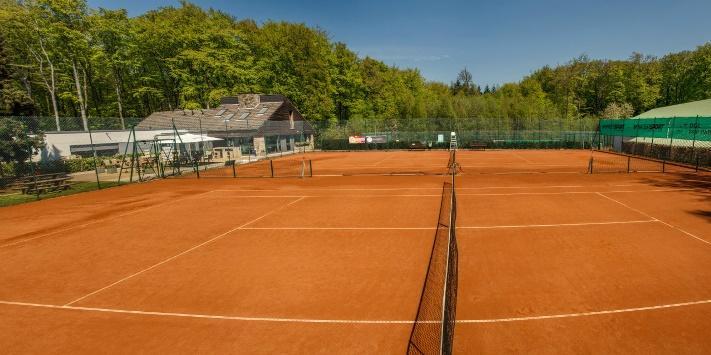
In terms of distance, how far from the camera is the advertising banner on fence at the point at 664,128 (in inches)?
1188

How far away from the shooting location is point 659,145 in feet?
110

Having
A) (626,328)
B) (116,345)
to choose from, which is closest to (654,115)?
(626,328)

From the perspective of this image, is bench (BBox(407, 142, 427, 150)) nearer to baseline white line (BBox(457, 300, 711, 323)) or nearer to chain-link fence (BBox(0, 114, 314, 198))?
chain-link fence (BBox(0, 114, 314, 198))

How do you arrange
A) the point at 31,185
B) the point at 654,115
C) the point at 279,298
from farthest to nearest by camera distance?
the point at 654,115
the point at 31,185
the point at 279,298

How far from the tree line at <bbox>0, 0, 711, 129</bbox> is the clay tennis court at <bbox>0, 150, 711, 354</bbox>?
108 ft

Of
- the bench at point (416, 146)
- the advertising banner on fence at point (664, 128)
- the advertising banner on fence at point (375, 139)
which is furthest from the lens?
the advertising banner on fence at point (375, 139)

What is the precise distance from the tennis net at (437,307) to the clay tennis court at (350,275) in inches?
8.9

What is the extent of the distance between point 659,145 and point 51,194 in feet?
163

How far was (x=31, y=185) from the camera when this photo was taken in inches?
875

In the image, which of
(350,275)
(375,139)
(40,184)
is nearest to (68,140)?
(40,184)

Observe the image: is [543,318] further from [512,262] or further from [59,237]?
[59,237]

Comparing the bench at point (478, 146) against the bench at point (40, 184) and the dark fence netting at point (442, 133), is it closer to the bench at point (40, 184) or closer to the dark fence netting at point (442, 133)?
the dark fence netting at point (442, 133)

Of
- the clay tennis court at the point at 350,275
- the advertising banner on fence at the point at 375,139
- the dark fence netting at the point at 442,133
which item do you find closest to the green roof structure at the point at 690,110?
the dark fence netting at the point at 442,133

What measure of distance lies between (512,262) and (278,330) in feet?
21.3
